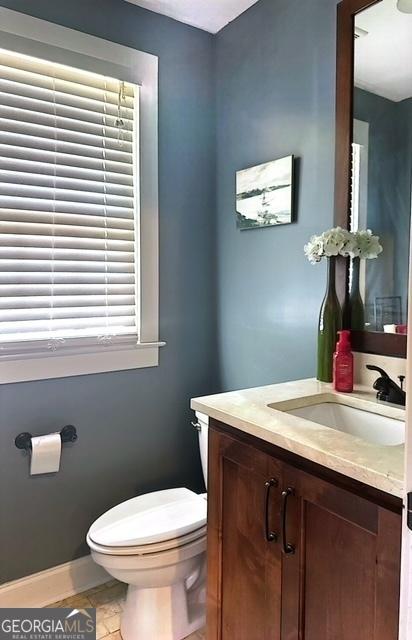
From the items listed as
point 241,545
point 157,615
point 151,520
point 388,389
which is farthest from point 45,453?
point 388,389

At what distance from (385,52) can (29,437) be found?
1.86 m

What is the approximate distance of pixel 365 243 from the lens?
4.79 feet

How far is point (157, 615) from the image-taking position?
160cm

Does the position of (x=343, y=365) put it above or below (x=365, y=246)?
below

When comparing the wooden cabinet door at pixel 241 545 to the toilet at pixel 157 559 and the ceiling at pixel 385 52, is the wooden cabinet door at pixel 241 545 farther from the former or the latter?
the ceiling at pixel 385 52

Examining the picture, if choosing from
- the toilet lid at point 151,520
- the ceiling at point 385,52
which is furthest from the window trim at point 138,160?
the ceiling at point 385,52

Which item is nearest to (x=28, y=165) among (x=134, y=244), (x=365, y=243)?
(x=134, y=244)

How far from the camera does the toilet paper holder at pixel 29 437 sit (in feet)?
5.65

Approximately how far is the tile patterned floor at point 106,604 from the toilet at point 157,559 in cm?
5

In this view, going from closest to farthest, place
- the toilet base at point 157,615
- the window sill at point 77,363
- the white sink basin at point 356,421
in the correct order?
the white sink basin at point 356,421 < the toilet base at point 157,615 < the window sill at point 77,363

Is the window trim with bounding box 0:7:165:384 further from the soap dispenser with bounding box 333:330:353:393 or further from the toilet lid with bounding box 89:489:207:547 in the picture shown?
the soap dispenser with bounding box 333:330:353:393

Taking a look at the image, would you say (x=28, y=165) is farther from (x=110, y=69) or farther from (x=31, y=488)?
(x=31, y=488)

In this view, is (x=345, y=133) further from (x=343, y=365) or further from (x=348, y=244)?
(x=343, y=365)

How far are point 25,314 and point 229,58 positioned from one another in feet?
4.78
